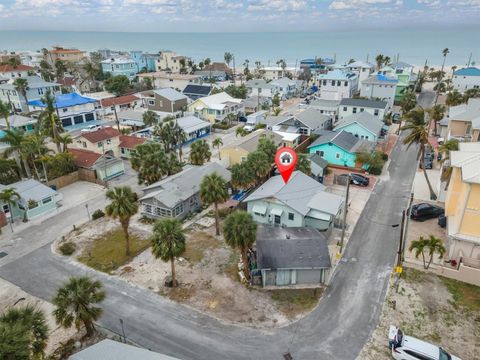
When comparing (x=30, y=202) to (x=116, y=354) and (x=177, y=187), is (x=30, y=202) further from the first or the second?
(x=116, y=354)

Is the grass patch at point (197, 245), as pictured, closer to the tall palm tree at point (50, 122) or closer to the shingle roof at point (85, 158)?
the shingle roof at point (85, 158)

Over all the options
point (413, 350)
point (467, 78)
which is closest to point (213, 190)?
point (413, 350)

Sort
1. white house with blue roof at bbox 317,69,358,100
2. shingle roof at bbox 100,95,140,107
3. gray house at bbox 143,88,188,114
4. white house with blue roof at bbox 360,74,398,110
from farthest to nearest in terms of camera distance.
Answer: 1. white house with blue roof at bbox 317,69,358,100
2. white house with blue roof at bbox 360,74,398,110
3. shingle roof at bbox 100,95,140,107
4. gray house at bbox 143,88,188,114

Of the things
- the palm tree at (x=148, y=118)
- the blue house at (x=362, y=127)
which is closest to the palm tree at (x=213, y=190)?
the blue house at (x=362, y=127)

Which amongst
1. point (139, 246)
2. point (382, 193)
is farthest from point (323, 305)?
point (382, 193)

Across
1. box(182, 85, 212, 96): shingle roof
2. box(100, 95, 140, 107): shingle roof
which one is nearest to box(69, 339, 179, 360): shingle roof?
box(100, 95, 140, 107): shingle roof

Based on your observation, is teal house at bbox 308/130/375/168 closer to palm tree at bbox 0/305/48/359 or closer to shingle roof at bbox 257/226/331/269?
shingle roof at bbox 257/226/331/269
